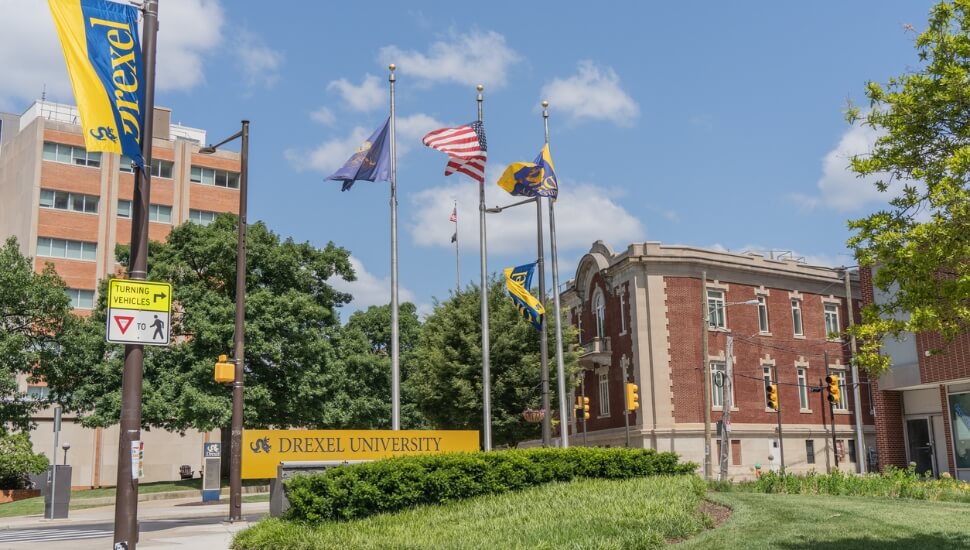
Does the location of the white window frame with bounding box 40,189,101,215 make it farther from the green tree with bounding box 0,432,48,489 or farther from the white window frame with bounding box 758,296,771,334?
the white window frame with bounding box 758,296,771,334

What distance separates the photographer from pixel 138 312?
10.8 m

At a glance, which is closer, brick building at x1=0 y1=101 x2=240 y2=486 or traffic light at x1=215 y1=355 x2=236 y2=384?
traffic light at x1=215 y1=355 x2=236 y2=384

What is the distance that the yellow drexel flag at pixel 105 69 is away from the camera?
33.9 ft

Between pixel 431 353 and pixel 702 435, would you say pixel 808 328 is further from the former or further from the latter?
pixel 431 353

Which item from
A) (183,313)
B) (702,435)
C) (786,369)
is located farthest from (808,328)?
(183,313)

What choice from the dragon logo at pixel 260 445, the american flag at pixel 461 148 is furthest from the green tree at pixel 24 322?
the dragon logo at pixel 260 445

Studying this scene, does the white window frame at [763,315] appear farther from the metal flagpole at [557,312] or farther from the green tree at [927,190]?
the green tree at [927,190]

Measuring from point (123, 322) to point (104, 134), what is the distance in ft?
7.35

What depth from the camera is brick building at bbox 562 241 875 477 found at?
46.3 m

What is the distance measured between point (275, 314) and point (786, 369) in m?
28.8

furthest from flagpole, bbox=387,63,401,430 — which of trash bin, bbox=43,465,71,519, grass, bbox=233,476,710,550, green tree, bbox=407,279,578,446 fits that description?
green tree, bbox=407,279,578,446

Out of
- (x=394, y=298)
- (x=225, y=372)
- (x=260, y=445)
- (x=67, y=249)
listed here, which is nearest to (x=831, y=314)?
(x=394, y=298)

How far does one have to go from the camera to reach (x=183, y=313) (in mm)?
40562

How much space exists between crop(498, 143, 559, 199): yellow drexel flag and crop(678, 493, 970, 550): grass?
12614 mm
